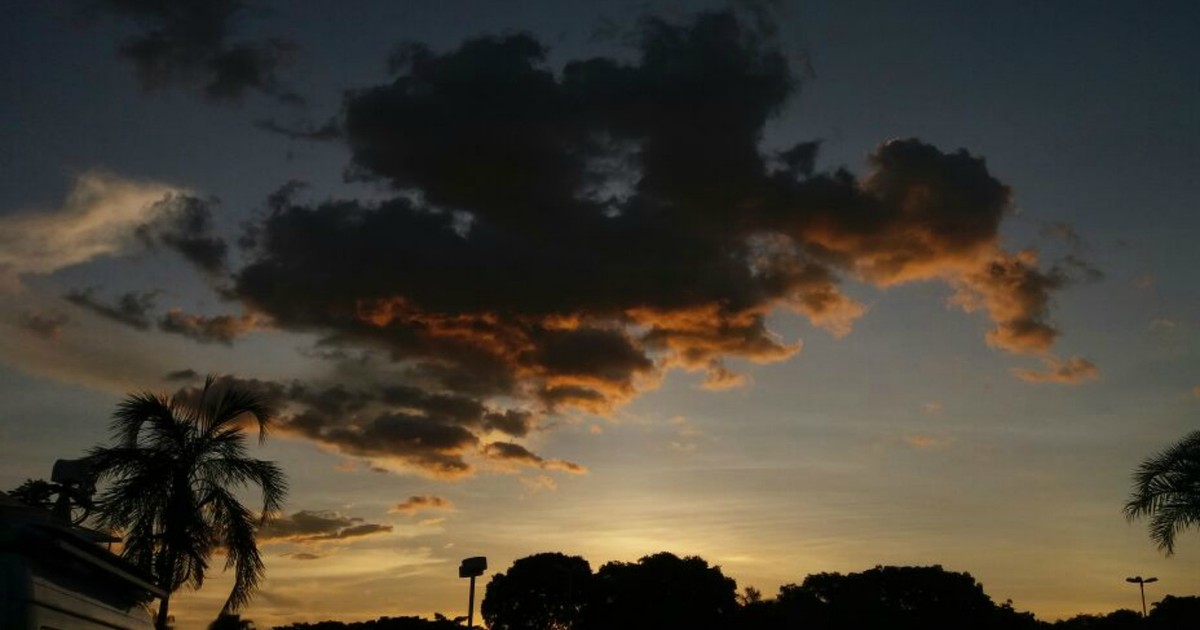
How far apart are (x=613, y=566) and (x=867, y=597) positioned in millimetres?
23490

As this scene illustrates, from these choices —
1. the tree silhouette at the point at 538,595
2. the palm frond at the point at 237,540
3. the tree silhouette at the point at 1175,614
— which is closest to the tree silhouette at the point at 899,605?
the tree silhouette at the point at 1175,614

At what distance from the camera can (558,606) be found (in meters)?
90.9

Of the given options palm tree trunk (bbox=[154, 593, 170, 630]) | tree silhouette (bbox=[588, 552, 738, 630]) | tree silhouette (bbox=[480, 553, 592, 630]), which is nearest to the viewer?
palm tree trunk (bbox=[154, 593, 170, 630])

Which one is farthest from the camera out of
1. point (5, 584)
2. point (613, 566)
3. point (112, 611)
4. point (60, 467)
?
point (613, 566)

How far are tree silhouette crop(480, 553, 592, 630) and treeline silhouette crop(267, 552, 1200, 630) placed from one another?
89 mm

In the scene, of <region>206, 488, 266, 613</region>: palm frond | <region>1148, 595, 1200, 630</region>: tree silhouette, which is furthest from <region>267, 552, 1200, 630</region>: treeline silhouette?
<region>206, 488, 266, 613</region>: palm frond

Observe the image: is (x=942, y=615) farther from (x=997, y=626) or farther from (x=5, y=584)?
(x=5, y=584)

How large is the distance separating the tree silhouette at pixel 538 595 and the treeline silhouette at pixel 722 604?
9cm

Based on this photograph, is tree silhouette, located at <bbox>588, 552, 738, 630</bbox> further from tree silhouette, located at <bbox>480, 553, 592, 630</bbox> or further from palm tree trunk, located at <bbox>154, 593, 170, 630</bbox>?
palm tree trunk, located at <bbox>154, 593, 170, 630</bbox>

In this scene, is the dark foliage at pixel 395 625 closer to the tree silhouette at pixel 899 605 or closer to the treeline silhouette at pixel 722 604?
the treeline silhouette at pixel 722 604

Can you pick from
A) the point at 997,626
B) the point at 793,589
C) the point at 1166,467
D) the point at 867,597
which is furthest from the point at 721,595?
the point at 1166,467

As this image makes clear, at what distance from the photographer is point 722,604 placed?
85438mm

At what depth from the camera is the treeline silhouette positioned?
71.0 m

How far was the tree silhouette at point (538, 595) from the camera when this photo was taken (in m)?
89.9
